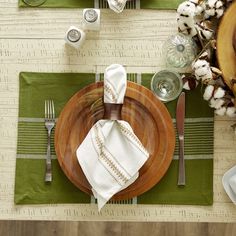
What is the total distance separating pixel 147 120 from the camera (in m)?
0.94

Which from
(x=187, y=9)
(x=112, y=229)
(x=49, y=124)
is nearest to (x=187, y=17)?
(x=187, y=9)

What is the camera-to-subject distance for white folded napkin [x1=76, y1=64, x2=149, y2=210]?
2.93ft

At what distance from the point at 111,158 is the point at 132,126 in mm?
83

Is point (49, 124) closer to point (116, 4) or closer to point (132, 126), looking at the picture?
point (132, 126)

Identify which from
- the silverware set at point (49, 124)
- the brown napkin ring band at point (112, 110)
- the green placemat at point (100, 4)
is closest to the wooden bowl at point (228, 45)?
the green placemat at point (100, 4)

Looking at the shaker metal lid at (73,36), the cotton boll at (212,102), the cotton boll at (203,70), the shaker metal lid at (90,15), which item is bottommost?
the cotton boll at (212,102)

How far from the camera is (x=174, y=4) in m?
0.96

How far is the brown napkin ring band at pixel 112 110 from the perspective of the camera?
34.5 inches

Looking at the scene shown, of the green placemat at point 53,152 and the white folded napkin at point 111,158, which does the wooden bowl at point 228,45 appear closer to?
the green placemat at point 53,152

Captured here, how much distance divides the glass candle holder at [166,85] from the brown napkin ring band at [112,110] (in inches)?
4.2

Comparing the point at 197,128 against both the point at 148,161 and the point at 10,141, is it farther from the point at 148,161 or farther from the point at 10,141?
the point at 10,141

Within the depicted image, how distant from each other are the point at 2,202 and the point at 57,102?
0.23 metres

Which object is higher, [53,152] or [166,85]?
[166,85]

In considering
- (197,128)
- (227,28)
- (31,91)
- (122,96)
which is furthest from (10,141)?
(227,28)
